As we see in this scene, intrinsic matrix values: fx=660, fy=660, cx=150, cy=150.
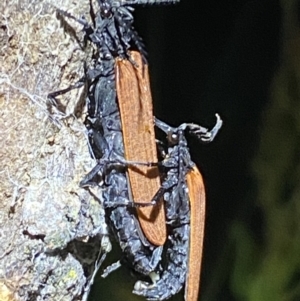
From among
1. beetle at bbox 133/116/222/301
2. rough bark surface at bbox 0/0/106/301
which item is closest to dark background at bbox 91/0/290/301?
beetle at bbox 133/116/222/301

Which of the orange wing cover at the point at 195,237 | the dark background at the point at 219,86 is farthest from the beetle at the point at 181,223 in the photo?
the dark background at the point at 219,86

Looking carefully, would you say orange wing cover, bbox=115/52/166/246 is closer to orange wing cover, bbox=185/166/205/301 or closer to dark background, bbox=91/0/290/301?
orange wing cover, bbox=185/166/205/301

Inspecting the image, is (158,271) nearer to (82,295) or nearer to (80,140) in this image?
(82,295)

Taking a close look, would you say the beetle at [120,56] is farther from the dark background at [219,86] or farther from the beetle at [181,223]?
the dark background at [219,86]

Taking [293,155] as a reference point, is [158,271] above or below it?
below

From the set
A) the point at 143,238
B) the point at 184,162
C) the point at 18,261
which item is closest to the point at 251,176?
the point at 184,162

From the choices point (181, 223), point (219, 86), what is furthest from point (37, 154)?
point (219, 86)
